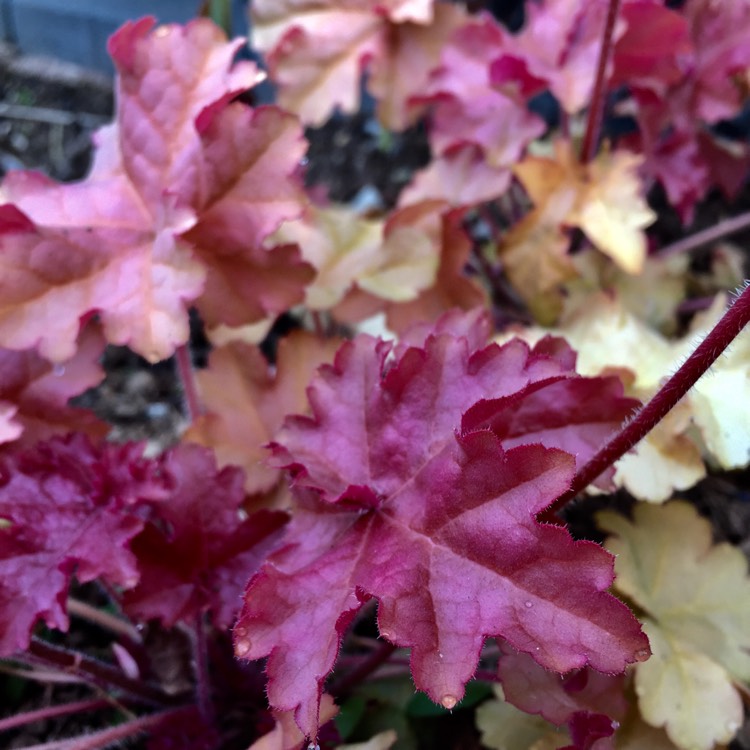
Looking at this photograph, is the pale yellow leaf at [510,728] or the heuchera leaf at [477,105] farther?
the heuchera leaf at [477,105]

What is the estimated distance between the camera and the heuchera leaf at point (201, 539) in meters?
0.90

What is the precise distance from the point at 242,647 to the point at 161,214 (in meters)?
0.58

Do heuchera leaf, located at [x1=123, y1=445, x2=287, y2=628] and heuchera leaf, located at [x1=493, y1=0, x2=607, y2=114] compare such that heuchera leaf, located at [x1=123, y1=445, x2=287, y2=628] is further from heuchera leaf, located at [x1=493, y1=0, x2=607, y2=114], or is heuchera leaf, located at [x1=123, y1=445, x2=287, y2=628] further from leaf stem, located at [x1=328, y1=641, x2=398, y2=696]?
heuchera leaf, located at [x1=493, y1=0, x2=607, y2=114]

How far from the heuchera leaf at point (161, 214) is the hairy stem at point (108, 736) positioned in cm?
47

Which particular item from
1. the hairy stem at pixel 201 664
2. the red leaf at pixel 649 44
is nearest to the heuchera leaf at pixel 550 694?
the hairy stem at pixel 201 664

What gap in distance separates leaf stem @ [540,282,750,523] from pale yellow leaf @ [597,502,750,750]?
294 millimetres

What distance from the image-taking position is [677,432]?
98 centimetres

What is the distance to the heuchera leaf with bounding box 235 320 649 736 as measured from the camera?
62cm

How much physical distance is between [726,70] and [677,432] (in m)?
0.77

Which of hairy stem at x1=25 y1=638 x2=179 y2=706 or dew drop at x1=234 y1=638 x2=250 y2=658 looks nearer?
dew drop at x1=234 y1=638 x2=250 y2=658

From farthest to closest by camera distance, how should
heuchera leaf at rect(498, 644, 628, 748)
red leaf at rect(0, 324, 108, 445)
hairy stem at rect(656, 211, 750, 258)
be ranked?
hairy stem at rect(656, 211, 750, 258)
red leaf at rect(0, 324, 108, 445)
heuchera leaf at rect(498, 644, 628, 748)

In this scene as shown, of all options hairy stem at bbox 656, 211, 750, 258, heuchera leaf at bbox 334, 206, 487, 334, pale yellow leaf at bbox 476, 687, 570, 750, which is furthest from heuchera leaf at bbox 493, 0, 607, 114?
pale yellow leaf at bbox 476, 687, 570, 750

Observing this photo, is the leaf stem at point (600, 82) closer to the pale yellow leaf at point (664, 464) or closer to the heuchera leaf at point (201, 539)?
the pale yellow leaf at point (664, 464)

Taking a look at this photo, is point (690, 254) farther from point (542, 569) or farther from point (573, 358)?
point (542, 569)
